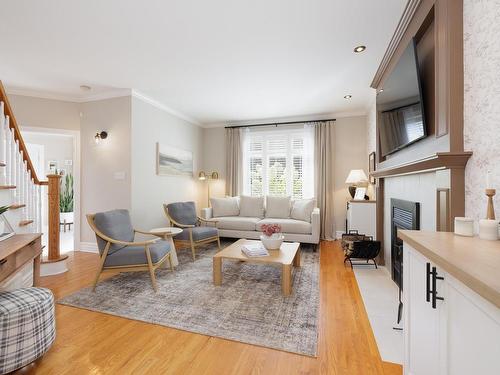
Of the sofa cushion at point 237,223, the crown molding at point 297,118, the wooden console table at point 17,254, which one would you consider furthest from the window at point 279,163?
the wooden console table at point 17,254

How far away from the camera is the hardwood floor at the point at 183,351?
1.54 m

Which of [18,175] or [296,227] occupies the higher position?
[18,175]

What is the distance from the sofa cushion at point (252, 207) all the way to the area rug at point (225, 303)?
6.23 ft

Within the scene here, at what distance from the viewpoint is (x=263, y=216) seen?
516cm

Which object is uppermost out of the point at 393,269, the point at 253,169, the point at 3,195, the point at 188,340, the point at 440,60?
the point at 440,60

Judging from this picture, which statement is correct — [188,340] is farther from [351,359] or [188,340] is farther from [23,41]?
[23,41]

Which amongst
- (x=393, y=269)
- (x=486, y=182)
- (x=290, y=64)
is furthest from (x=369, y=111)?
(x=486, y=182)

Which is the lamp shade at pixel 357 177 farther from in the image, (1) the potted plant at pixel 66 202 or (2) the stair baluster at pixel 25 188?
(1) the potted plant at pixel 66 202

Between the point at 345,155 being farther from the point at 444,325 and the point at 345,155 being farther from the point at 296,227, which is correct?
the point at 444,325

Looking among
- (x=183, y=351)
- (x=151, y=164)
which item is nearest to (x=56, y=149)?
(x=151, y=164)

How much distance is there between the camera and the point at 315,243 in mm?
4266

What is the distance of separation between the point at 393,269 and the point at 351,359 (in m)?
1.62

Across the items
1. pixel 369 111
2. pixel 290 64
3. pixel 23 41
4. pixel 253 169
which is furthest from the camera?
pixel 253 169

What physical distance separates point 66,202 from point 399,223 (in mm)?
7243
